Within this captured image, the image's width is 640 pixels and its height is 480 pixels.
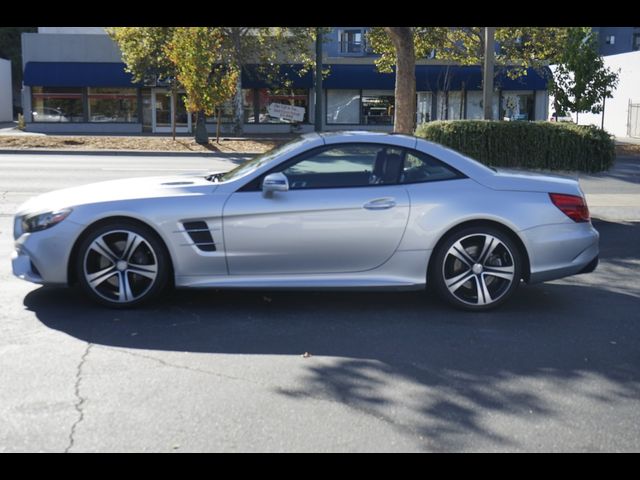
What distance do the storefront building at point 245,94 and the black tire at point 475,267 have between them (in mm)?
30902

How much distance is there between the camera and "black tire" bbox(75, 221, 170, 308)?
6000 mm

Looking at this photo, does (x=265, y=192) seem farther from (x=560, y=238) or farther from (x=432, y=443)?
(x=432, y=443)

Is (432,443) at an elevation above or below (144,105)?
below

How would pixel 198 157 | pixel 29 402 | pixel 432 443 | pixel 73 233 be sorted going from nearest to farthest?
pixel 432 443 < pixel 29 402 < pixel 73 233 < pixel 198 157

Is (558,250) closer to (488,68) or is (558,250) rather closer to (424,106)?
(488,68)

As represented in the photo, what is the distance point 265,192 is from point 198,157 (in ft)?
62.7

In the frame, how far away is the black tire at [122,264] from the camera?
6.00 metres

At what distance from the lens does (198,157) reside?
80.9ft

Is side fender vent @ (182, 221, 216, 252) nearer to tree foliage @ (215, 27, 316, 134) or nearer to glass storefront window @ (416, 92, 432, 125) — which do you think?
tree foliage @ (215, 27, 316, 134)

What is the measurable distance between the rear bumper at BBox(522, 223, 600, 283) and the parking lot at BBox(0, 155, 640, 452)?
338 millimetres

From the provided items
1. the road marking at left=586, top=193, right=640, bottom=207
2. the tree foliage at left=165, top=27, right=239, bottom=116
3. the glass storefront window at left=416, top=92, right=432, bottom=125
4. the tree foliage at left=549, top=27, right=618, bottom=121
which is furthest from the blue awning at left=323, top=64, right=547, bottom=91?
the road marking at left=586, top=193, right=640, bottom=207
